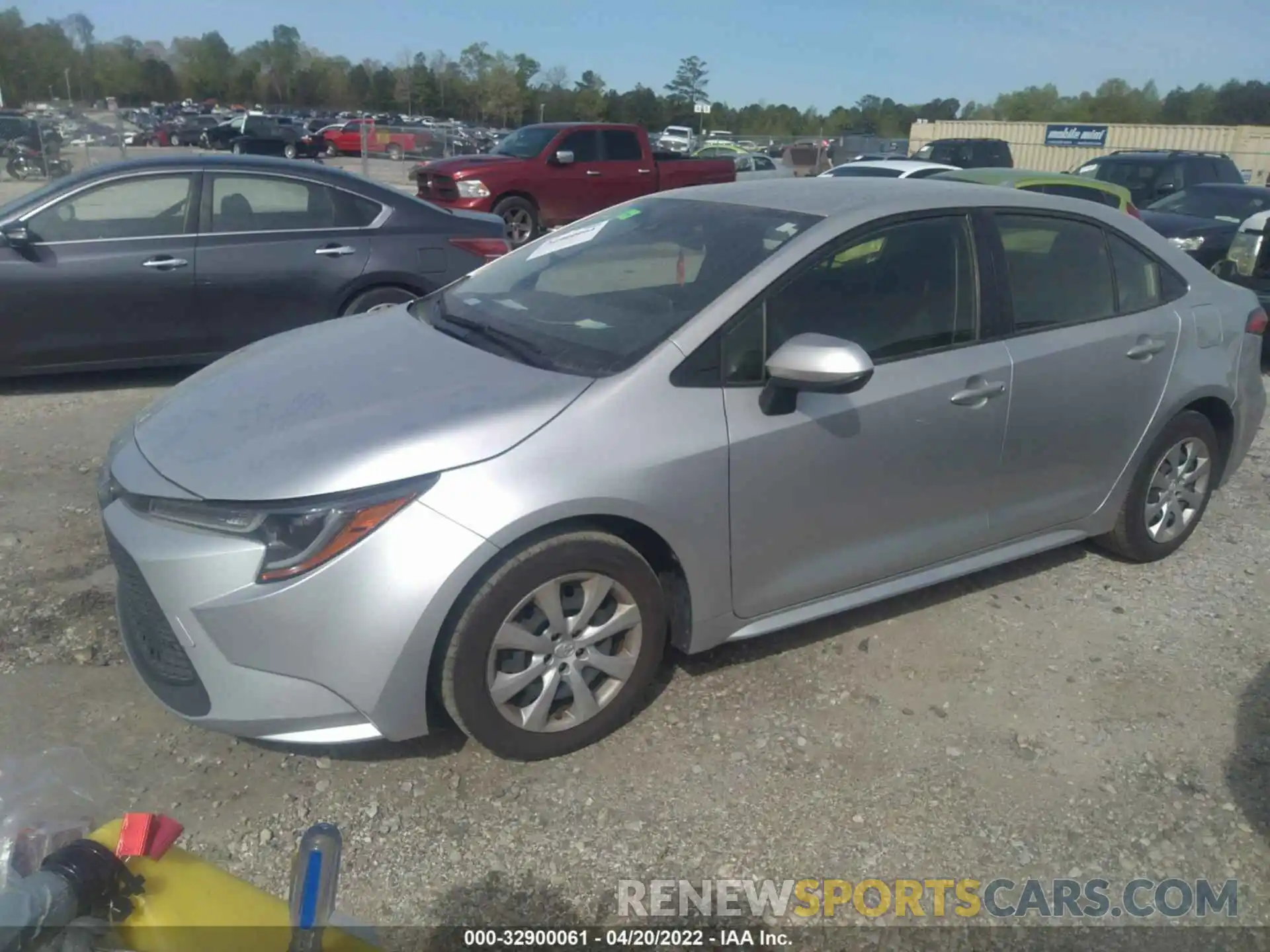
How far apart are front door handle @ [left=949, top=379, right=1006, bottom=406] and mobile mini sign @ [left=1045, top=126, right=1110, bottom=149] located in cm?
3906

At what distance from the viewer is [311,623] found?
2627 millimetres

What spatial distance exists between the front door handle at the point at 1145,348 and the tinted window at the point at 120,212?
5.54m

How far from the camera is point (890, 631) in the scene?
12.9 feet

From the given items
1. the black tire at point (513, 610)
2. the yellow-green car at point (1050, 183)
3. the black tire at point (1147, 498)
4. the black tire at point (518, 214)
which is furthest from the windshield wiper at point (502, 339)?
the black tire at point (518, 214)

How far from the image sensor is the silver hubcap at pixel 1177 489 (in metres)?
4.43

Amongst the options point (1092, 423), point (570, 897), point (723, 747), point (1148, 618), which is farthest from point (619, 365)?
point (1148, 618)

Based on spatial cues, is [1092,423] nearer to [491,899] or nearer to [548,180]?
[491,899]

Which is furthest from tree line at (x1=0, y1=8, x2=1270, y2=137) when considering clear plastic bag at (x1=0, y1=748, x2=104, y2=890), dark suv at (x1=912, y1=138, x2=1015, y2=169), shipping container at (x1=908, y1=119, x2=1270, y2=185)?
clear plastic bag at (x1=0, y1=748, x2=104, y2=890)

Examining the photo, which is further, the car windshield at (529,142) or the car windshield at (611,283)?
the car windshield at (529,142)

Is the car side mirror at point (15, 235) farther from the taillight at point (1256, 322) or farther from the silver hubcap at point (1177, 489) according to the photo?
the taillight at point (1256, 322)

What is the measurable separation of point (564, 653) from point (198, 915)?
1.61 meters

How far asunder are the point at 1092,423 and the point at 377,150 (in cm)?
3945

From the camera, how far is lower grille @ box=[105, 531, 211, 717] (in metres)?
2.77

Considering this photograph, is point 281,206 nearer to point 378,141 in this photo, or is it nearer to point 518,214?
point 518,214
